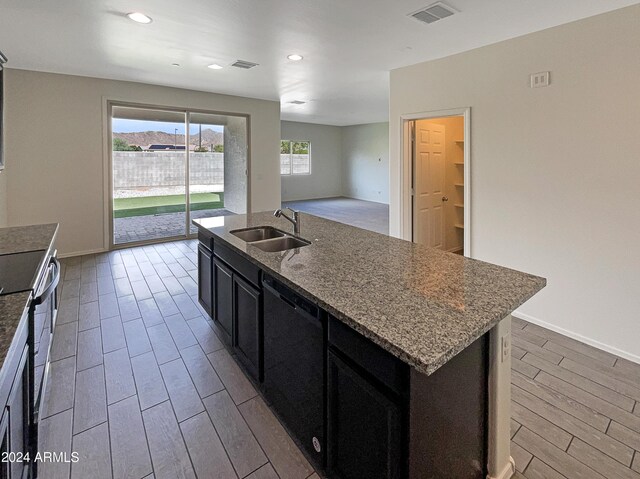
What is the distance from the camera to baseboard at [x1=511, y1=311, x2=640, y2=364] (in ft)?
8.52

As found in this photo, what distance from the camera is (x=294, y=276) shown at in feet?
5.25

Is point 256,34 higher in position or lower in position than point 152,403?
higher

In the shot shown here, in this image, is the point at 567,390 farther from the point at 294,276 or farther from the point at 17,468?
the point at 17,468

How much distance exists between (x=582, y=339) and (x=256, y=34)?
3.97 metres

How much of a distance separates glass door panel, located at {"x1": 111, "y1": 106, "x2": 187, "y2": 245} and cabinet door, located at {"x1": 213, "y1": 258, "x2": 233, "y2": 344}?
3949mm

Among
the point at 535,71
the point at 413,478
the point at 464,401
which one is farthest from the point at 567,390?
the point at 535,71

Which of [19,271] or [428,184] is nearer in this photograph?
[19,271]

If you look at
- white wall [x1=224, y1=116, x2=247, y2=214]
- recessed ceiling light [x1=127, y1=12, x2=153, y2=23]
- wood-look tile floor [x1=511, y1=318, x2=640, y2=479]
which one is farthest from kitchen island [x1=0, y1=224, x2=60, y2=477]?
white wall [x1=224, y1=116, x2=247, y2=214]

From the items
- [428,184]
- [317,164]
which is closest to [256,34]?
[428,184]

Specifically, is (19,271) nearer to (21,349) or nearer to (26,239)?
(21,349)

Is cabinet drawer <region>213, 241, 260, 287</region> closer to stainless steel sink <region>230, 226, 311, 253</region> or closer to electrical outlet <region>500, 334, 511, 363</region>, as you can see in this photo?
stainless steel sink <region>230, 226, 311, 253</region>

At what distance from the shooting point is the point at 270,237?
2.74m

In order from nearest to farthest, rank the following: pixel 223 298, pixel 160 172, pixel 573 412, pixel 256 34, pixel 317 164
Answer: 1. pixel 573 412
2. pixel 223 298
3. pixel 256 34
4. pixel 160 172
5. pixel 317 164

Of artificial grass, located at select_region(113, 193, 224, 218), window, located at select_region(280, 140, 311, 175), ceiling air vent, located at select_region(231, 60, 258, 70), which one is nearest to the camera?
ceiling air vent, located at select_region(231, 60, 258, 70)
